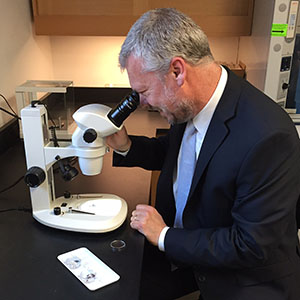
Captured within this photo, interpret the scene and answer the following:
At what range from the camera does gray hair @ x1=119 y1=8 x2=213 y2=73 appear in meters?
0.88

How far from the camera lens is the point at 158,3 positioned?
1911 millimetres

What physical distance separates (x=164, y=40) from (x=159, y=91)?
0.14m

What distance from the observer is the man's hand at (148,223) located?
1.00 meters

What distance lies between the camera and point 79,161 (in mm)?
1028

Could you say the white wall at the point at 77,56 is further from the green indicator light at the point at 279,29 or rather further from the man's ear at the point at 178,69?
the man's ear at the point at 178,69

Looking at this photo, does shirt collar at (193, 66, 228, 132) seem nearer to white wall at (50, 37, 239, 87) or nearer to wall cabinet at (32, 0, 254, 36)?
wall cabinet at (32, 0, 254, 36)

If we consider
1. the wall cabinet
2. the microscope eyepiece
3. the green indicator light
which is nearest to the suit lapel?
the microscope eyepiece

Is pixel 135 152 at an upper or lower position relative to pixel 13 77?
lower

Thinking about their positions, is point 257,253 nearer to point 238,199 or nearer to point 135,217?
point 238,199

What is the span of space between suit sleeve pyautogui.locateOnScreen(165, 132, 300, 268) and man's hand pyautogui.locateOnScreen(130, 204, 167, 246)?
115 millimetres

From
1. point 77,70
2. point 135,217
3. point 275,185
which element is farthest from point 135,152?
point 77,70

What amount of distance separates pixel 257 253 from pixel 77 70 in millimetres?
1870

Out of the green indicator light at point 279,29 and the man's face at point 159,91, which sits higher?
the green indicator light at point 279,29

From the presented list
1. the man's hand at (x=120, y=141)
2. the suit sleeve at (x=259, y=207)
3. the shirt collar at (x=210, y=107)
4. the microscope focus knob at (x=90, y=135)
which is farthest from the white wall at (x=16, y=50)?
the suit sleeve at (x=259, y=207)
